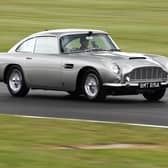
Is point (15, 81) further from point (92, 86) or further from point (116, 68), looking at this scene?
point (116, 68)

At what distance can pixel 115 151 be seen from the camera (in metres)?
10.1

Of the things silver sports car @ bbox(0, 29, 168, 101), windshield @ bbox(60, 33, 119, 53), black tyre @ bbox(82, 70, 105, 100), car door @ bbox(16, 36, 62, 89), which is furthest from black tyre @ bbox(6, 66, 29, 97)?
black tyre @ bbox(82, 70, 105, 100)

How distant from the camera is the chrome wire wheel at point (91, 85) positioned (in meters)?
16.5

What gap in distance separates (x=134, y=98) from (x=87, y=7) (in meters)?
36.7

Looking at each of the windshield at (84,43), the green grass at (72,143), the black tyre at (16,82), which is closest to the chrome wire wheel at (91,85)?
the windshield at (84,43)

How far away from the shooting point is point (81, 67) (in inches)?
653

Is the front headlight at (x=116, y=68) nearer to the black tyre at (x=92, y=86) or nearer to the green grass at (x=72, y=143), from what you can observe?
the black tyre at (x=92, y=86)

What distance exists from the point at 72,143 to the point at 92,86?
5.80 meters

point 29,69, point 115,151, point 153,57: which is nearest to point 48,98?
point 29,69

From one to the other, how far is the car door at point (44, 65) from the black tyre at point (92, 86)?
2.18ft

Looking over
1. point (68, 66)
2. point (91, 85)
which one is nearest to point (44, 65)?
point (68, 66)

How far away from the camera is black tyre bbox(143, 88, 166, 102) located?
17.0m

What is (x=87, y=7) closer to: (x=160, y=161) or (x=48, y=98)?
(x=48, y=98)

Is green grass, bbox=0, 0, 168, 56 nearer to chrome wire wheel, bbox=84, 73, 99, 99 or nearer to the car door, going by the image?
the car door
